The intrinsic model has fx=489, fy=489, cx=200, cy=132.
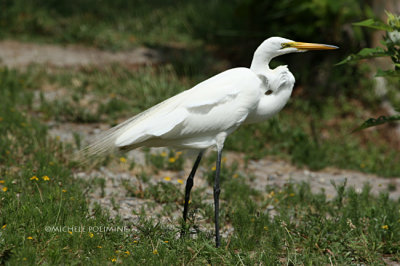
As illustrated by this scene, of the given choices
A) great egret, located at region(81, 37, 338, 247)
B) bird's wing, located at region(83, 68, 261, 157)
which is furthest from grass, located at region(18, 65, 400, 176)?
bird's wing, located at region(83, 68, 261, 157)

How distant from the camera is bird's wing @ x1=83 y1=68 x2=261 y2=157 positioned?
151 inches

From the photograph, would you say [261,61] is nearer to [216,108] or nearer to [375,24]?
[216,108]

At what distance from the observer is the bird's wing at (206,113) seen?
3830mm

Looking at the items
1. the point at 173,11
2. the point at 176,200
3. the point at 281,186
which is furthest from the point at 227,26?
the point at 176,200

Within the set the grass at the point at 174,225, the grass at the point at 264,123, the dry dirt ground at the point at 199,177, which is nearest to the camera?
the grass at the point at 174,225

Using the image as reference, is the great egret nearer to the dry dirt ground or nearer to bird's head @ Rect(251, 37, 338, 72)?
bird's head @ Rect(251, 37, 338, 72)

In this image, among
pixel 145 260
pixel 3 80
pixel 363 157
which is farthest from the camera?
pixel 3 80

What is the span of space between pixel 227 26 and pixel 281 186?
607 centimetres

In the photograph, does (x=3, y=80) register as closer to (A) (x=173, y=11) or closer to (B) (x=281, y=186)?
(B) (x=281, y=186)

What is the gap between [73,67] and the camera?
8852mm

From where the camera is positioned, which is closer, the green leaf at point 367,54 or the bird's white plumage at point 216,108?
the green leaf at point 367,54

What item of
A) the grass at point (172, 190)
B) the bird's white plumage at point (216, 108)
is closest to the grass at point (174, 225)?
the grass at point (172, 190)

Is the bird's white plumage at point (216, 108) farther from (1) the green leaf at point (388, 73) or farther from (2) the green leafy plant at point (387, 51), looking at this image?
(1) the green leaf at point (388, 73)

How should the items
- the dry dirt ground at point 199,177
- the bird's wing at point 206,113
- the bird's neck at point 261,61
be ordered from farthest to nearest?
the dry dirt ground at point 199,177 → the bird's neck at point 261,61 → the bird's wing at point 206,113
